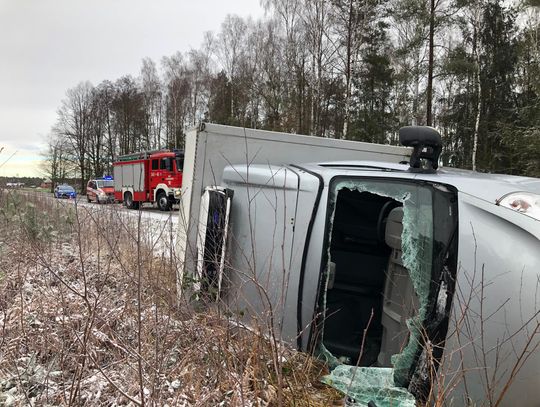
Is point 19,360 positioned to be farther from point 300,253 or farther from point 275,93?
point 275,93

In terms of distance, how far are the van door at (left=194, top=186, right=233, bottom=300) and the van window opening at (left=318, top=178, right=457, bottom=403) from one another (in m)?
0.71

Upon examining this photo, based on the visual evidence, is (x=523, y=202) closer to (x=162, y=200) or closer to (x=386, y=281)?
(x=386, y=281)

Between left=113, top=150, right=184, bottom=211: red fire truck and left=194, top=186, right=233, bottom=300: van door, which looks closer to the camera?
left=194, top=186, right=233, bottom=300: van door

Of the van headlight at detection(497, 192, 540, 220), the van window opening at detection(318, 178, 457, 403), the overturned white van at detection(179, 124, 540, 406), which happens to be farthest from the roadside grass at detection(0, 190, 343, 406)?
the van headlight at detection(497, 192, 540, 220)

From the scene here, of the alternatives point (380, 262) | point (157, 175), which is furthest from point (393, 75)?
point (380, 262)

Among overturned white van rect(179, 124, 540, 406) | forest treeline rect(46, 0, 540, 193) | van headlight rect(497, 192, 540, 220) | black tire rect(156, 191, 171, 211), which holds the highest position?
forest treeline rect(46, 0, 540, 193)

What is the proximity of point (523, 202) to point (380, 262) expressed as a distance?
1216 millimetres

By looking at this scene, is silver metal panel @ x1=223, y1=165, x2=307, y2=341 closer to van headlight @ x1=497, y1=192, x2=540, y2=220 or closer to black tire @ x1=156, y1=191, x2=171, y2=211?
van headlight @ x1=497, y1=192, x2=540, y2=220

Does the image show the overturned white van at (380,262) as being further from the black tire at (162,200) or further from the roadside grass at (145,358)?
the black tire at (162,200)

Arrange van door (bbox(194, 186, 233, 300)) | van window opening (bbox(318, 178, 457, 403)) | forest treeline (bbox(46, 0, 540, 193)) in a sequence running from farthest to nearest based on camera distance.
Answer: forest treeline (bbox(46, 0, 540, 193)) → van door (bbox(194, 186, 233, 300)) → van window opening (bbox(318, 178, 457, 403))

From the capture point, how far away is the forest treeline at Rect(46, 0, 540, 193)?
19.4 m

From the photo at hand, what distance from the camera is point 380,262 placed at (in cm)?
313

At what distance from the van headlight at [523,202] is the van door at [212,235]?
1547 millimetres

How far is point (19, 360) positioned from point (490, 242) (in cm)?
→ 247
